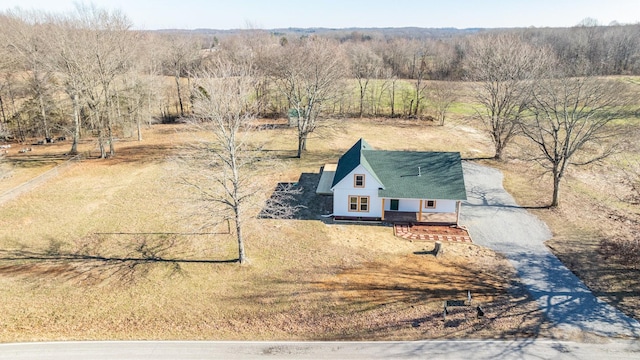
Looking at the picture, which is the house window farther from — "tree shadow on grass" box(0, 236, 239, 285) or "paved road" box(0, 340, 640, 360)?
"paved road" box(0, 340, 640, 360)

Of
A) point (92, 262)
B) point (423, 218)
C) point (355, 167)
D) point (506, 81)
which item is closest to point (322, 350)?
point (355, 167)

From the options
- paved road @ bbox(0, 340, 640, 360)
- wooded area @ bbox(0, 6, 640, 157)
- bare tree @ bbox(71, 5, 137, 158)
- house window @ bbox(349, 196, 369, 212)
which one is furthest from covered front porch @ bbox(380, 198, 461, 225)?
bare tree @ bbox(71, 5, 137, 158)

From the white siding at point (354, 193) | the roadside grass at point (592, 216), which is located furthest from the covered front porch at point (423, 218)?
the roadside grass at point (592, 216)

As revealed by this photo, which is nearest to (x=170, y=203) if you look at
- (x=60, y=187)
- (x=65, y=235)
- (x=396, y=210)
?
(x=65, y=235)

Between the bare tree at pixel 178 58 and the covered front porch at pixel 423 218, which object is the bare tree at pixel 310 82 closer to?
the covered front porch at pixel 423 218

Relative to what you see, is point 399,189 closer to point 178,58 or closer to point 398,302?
point 398,302

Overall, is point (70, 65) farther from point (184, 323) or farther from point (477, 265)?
point (477, 265)
